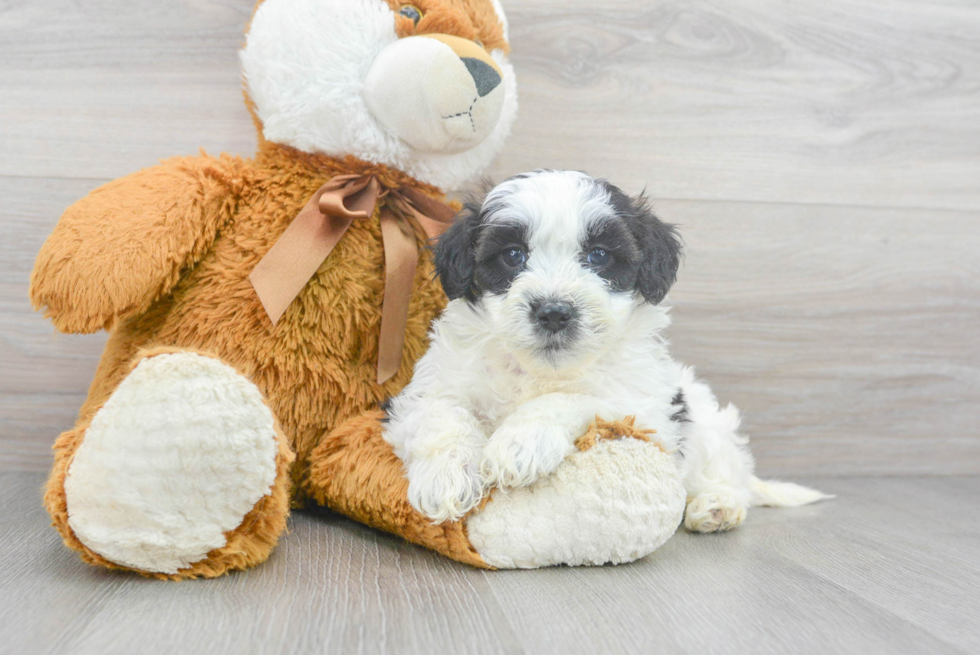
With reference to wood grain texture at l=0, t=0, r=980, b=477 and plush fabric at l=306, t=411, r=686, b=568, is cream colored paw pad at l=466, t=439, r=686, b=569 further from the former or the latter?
wood grain texture at l=0, t=0, r=980, b=477

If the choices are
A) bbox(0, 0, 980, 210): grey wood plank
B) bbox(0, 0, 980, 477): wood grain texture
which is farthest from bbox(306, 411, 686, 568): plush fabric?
bbox(0, 0, 980, 210): grey wood plank

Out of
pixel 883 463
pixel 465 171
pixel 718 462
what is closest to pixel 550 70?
pixel 465 171

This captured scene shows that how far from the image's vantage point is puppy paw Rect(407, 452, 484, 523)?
112cm

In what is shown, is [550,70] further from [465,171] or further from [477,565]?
[477,565]

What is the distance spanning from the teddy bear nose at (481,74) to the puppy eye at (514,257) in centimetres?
32

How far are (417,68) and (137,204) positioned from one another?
54 centimetres

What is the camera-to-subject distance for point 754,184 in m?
1.91

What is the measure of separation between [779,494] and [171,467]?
1.32 meters

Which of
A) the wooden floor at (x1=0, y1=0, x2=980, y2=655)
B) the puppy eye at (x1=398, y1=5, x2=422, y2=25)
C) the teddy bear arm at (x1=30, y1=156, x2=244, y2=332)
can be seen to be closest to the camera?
the teddy bear arm at (x1=30, y1=156, x2=244, y2=332)

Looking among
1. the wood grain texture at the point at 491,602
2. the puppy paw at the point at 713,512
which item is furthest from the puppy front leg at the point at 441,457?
the puppy paw at the point at 713,512

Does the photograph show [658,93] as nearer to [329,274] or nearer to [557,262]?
[557,262]

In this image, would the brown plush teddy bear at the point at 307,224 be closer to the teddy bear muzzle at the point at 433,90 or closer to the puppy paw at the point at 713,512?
the teddy bear muzzle at the point at 433,90

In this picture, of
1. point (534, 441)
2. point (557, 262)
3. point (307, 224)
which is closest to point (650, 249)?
point (557, 262)

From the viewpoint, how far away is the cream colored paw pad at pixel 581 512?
111 cm
